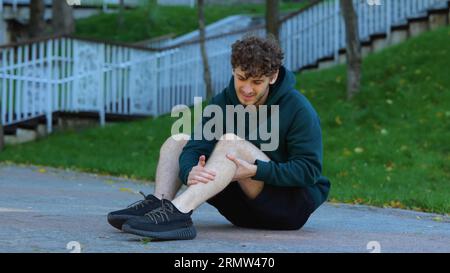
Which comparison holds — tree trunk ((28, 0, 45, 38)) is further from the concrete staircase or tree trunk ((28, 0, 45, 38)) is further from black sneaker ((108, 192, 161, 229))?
black sneaker ((108, 192, 161, 229))

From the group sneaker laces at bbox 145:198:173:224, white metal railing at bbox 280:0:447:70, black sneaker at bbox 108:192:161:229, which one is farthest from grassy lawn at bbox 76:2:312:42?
sneaker laces at bbox 145:198:173:224

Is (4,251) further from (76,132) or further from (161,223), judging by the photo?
(76,132)

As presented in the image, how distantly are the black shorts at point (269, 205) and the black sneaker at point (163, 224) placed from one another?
21.5 inches

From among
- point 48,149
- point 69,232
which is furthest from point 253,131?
point 48,149

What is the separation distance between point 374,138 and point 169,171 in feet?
26.5

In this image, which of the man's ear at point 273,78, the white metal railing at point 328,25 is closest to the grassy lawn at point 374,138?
the white metal railing at point 328,25

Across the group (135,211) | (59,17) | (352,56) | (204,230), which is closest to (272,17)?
(352,56)

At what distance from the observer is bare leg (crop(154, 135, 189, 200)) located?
6000 millimetres

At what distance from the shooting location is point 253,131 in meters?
6.06

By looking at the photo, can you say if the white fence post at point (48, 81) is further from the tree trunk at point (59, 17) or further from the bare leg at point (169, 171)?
the bare leg at point (169, 171)

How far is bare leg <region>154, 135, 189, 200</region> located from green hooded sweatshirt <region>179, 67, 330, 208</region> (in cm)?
8

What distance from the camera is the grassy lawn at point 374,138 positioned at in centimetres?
1137
